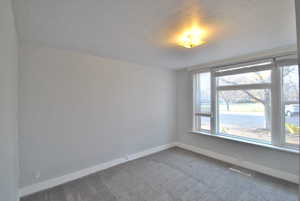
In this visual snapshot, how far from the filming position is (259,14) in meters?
1.49

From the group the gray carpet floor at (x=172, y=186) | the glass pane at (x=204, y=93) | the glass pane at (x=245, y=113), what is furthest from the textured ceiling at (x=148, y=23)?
the gray carpet floor at (x=172, y=186)

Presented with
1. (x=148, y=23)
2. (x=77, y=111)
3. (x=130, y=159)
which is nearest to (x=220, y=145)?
(x=130, y=159)

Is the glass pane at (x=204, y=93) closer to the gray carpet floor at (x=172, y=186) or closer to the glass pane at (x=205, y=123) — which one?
the glass pane at (x=205, y=123)

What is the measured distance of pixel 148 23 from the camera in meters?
1.67

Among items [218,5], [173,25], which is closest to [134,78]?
[173,25]

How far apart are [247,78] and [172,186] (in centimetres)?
261

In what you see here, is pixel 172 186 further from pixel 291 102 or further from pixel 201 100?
pixel 291 102

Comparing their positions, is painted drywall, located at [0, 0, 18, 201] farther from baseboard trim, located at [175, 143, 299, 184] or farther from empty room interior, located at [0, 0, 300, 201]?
baseboard trim, located at [175, 143, 299, 184]

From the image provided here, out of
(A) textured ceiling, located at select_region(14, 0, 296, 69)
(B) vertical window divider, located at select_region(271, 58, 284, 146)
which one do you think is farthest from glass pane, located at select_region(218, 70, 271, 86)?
(A) textured ceiling, located at select_region(14, 0, 296, 69)

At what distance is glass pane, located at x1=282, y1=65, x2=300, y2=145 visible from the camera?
2430 millimetres

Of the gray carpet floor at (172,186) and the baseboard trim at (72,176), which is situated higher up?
the baseboard trim at (72,176)

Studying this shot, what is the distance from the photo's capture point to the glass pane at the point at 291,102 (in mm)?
2430

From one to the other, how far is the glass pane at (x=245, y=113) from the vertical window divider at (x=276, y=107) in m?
0.09

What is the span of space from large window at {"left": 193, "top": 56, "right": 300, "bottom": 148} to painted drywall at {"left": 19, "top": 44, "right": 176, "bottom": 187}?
1411 mm
